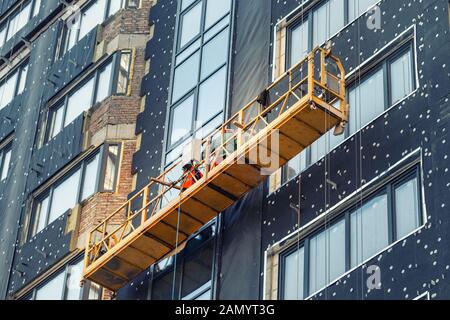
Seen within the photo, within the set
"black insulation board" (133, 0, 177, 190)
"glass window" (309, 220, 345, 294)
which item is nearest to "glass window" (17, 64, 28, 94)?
"black insulation board" (133, 0, 177, 190)

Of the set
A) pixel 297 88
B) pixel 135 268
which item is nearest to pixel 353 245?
pixel 297 88

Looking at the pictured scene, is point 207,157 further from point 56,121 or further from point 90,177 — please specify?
point 56,121

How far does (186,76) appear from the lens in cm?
4147

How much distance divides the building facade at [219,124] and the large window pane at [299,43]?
0.07m

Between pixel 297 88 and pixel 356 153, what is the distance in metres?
3.31

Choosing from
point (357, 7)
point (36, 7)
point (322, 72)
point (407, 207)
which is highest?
point (36, 7)

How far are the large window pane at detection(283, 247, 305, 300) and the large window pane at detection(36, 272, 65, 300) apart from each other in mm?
9429

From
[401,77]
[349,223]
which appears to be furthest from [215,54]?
[349,223]

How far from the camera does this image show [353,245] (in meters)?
32.2

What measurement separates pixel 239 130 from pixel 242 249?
310 cm

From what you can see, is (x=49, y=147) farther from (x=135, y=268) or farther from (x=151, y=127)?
(x=135, y=268)

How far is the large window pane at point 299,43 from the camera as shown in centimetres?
3772

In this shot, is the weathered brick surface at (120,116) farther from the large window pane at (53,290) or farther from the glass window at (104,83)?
the large window pane at (53,290)

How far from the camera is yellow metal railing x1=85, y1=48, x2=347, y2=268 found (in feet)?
112
